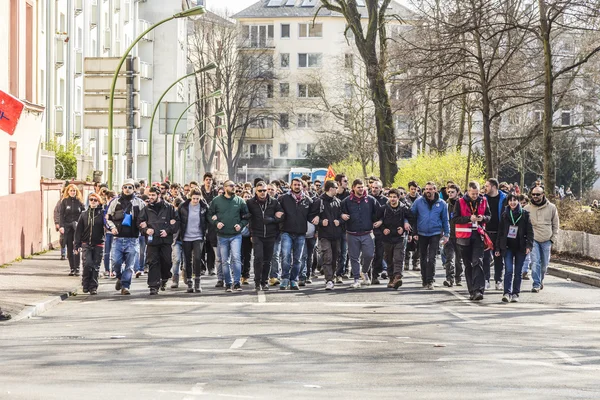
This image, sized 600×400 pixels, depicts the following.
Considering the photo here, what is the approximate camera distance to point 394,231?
21578 mm

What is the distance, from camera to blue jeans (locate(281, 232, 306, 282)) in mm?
21328

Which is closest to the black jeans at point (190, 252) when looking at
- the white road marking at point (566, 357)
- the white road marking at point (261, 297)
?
the white road marking at point (261, 297)

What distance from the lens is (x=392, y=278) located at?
2152cm

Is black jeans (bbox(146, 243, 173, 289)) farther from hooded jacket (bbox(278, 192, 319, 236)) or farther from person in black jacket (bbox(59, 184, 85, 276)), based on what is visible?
person in black jacket (bbox(59, 184, 85, 276))

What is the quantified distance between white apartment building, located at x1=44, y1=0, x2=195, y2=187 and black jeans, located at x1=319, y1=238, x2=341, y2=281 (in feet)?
28.8

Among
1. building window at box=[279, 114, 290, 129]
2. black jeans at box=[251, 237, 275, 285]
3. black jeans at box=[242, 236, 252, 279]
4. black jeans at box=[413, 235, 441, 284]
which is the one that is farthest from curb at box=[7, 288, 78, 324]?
building window at box=[279, 114, 290, 129]

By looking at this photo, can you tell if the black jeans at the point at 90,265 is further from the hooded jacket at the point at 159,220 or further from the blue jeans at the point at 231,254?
the blue jeans at the point at 231,254

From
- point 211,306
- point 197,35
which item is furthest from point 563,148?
point 211,306

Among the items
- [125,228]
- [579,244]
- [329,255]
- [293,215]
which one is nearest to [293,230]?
[293,215]

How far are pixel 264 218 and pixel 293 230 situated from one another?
556 mm

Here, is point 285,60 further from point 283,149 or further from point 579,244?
point 579,244

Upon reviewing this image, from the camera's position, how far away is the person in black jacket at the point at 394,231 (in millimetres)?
21422

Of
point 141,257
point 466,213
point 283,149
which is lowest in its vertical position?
point 141,257

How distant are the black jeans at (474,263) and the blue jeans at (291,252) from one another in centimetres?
311
